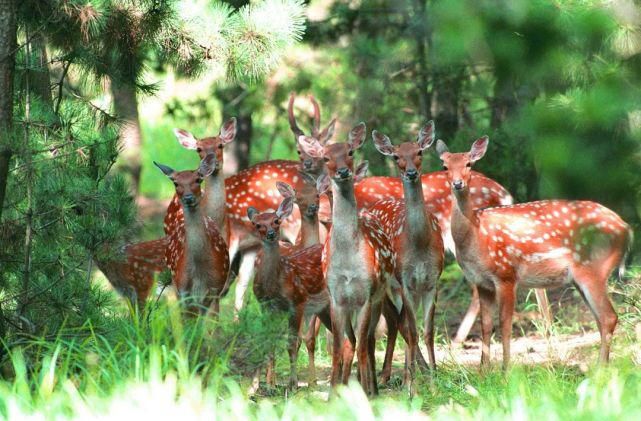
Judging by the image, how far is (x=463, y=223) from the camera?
8.84 metres

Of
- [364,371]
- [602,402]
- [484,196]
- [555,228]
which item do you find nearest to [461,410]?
[602,402]

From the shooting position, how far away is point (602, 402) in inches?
220

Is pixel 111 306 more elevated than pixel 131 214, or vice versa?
pixel 131 214

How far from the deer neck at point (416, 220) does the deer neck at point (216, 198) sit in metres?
2.10

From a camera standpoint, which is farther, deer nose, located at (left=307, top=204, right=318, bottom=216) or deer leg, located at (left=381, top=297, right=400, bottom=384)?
deer nose, located at (left=307, top=204, right=318, bottom=216)

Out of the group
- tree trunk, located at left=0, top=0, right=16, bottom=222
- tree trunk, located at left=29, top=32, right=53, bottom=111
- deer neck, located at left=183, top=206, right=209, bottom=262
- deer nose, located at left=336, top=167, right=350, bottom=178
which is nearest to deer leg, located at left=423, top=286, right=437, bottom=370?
deer nose, located at left=336, top=167, right=350, bottom=178

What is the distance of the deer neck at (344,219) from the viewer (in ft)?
25.2

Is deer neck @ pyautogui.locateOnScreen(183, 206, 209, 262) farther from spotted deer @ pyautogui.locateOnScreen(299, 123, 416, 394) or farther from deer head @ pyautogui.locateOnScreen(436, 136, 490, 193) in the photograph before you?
deer head @ pyautogui.locateOnScreen(436, 136, 490, 193)

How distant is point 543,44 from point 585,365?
432cm

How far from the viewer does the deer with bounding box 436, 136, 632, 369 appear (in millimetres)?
8727

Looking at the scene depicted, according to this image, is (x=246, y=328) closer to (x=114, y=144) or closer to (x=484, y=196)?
(x=114, y=144)

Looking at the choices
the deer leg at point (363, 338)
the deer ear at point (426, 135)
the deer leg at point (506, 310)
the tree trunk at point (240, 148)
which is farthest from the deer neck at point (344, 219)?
the tree trunk at point (240, 148)

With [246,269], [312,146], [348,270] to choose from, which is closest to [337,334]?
[348,270]

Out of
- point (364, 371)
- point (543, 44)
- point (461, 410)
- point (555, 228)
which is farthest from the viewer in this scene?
point (555, 228)
